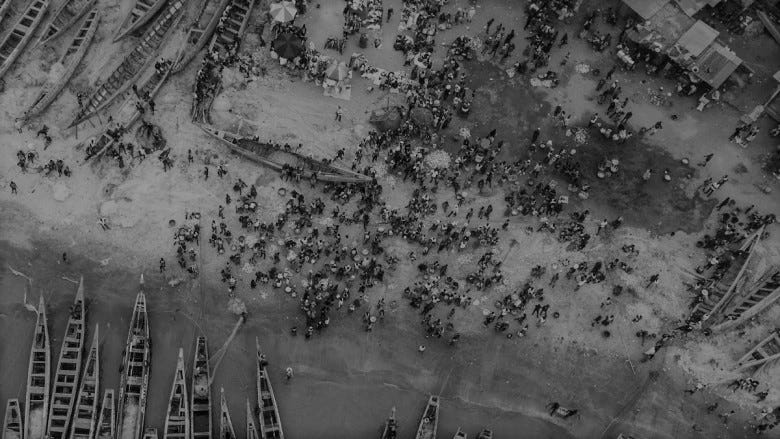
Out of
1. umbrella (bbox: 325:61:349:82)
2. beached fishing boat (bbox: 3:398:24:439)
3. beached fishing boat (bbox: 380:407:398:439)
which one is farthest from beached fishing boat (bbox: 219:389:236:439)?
umbrella (bbox: 325:61:349:82)

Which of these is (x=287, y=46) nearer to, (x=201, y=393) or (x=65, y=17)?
(x=65, y=17)

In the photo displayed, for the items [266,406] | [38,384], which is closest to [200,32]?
[38,384]

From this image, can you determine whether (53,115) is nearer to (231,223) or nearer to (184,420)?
(231,223)

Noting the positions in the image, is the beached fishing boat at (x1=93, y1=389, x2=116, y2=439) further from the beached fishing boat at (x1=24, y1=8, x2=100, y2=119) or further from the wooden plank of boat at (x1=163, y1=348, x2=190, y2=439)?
the beached fishing boat at (x1=24, y1=8, x2=100, y2=119)

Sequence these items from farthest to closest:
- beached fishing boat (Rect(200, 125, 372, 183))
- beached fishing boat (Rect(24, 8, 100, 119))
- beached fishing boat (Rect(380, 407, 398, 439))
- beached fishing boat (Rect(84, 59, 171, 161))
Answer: beached fishing boat (Rect(24, 8, 100, 119)) < beached fishing boat (Rect(200, 125, 372, 183)) < beached fishing boat (Rect(84, 59, 171, 161)) < beached fishing boat (Rect(380, 407, 398, 439))

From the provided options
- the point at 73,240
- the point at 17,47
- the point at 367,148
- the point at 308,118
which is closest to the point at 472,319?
the point at 367,148
